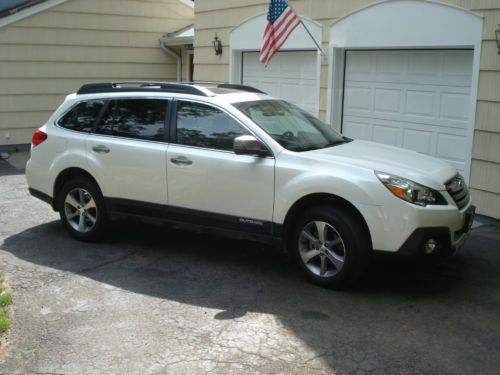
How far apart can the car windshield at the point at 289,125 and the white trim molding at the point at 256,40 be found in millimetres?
3564

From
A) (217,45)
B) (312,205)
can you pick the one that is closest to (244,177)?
(312,205)

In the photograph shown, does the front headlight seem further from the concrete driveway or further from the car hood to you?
the concrete driveway

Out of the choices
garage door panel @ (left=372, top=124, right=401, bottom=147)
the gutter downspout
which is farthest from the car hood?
the gutter downspout

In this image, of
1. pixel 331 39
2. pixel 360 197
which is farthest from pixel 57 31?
pixel 360 197

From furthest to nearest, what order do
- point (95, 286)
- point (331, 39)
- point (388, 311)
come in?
1. point (331, 39)
2. point (95, 286)
3. point (388, 311)

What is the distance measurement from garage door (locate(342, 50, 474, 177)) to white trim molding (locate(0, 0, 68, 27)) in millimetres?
7454

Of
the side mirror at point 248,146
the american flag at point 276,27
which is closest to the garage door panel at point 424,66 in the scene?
the american flag at point 276,27

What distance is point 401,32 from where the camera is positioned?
8562 millimetres

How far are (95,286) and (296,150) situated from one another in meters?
2.24

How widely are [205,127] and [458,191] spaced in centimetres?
249

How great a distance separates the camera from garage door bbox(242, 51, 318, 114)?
1045cm

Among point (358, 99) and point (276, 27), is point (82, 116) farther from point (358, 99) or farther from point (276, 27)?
point (358, 99)

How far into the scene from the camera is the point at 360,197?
5188mm

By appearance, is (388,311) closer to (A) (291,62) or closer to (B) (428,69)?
(B) (428,69)
